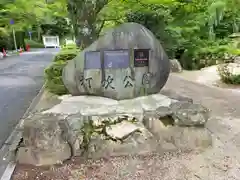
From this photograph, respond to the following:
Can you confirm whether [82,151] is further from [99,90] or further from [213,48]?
[213,48]

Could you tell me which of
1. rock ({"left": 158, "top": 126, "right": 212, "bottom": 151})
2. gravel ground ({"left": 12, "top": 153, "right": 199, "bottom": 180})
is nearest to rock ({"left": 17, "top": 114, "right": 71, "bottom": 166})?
gravel ground ({"left": 12, "top": 153, "right": 199, "bottom": 180})

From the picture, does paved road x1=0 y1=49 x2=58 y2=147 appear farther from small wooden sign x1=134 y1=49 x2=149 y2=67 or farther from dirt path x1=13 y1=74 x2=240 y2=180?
small wooden sign x1=134 y1=49 x2=149 y2=67

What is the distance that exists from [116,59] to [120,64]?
98 mm

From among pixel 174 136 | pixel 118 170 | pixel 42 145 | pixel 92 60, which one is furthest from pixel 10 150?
pixel 174 136

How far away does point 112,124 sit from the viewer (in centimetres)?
406

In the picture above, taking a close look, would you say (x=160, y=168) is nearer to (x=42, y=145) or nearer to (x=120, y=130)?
(x=120, y=130)

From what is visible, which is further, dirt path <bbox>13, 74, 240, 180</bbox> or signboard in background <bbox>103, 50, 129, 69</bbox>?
signboard in background <bbox>103, 50, 129, 69</bbox>

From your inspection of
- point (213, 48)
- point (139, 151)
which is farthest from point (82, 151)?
point (213, 48)

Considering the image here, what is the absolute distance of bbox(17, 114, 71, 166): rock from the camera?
12.4 ft

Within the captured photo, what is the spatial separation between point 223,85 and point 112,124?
6311mm

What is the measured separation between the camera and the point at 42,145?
3.79m

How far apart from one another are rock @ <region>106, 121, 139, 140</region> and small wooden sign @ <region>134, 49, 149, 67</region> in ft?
3.58

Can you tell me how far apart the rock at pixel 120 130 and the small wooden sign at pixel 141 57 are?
43.0 inches

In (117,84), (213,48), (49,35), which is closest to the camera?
(117,84)
